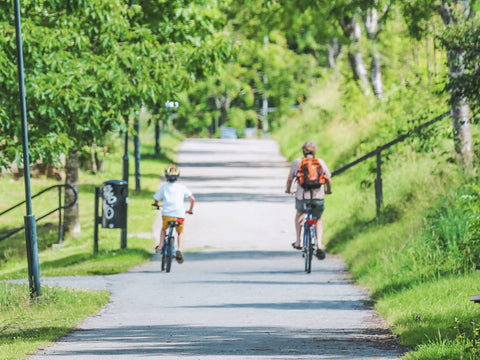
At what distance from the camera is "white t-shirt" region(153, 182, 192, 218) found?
15430 mm

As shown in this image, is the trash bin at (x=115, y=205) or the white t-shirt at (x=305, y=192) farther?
the trash bin at (x=115, y=205)

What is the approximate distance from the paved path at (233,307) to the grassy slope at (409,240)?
1.11ft

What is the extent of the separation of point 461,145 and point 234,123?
Result: 46.2 m

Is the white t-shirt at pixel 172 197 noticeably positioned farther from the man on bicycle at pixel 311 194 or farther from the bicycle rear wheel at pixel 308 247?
the bicycle rear wheel at pixel 308 247

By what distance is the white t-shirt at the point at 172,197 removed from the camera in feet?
50.6

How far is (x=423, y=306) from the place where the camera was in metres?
10.2

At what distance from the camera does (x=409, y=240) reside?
13727 mm

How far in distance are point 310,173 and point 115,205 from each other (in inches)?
159

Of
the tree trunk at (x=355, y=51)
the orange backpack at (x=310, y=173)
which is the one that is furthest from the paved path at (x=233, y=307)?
the tree trunk at (x=355, y=51)

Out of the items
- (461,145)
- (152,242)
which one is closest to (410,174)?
(461,145)

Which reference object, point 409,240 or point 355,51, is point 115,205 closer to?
point 409,240

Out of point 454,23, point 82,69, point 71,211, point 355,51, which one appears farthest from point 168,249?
point 355,51

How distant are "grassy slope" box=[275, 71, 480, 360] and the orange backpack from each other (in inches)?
49.6

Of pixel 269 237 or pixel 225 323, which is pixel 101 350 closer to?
pixel 225 323
